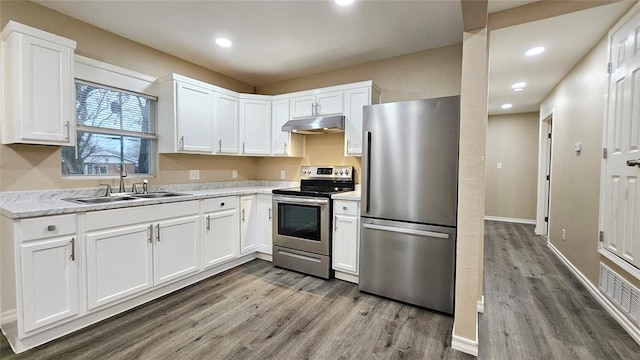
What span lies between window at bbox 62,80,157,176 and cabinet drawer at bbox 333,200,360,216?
6.95 feet

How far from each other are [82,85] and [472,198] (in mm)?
3408

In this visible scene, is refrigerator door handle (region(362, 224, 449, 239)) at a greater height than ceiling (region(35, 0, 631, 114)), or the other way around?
ceiling (region(35, 0, 631, 114))

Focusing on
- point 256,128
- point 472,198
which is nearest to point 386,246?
point 472,198

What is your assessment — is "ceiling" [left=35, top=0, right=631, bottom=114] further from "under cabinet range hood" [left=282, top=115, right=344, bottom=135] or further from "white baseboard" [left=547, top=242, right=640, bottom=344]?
"white baseboard" [left=547, top=242, right=640, bottom=344]

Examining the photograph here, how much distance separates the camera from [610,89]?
2.41 meters

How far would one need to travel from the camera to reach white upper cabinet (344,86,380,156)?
10.1ft

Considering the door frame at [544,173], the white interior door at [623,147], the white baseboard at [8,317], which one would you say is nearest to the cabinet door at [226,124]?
the white baseboard at [8,317]

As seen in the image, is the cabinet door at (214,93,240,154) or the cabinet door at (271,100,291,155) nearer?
the cabinet door at (214,93,240,154)

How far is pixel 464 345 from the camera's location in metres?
1.85

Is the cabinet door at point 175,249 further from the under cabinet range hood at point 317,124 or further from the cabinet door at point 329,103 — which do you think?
the cabinet door at point 329,103

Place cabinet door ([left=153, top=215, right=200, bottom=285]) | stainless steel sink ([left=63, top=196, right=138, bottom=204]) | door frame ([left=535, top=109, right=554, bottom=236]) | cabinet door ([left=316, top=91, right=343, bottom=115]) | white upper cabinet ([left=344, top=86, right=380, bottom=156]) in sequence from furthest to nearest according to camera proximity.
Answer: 1. door frame ([left=535, top=109, right=554, bottom=236])
2. cabinet door ([left=316, top=91, right=343, bottom=115])
3. white upper cabinet ([left=344, top=86, right=380, bottom=156])
4. cabinet door ([left=153, top=215, right=200, bottom=285])
5. stainless steel sink ([left=63, top=196, right=138, bottom=204])

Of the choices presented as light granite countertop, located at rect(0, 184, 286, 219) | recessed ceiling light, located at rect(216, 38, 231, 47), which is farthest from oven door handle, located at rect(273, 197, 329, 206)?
recessed ceiling light, located at rect(216, 38, 231, 47)

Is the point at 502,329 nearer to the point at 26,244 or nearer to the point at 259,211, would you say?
the point at 259,211

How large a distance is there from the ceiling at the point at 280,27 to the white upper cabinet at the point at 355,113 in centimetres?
47
